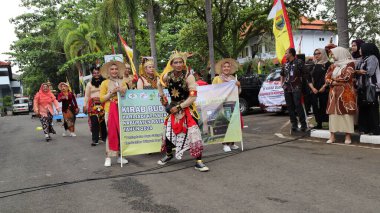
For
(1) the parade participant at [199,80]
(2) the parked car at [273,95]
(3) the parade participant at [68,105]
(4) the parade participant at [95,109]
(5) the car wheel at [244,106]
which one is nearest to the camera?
(1) the parade participant at [199,80]

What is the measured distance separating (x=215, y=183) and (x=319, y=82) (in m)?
4.90

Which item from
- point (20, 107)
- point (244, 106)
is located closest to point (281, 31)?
point (244, 106)

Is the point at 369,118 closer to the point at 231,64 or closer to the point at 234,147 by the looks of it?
the point at 234,147

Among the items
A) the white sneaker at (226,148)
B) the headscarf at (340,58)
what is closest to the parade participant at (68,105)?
the white sneaker at (226,148)

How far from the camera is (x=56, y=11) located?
40.7 metres

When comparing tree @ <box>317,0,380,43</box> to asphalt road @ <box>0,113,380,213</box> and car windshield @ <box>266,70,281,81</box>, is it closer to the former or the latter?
car windshield @ <box>266,70,281,81</box>

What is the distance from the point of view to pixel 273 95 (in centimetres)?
1395

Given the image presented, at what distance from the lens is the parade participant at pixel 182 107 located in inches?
232

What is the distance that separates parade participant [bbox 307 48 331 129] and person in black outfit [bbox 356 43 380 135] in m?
1.33

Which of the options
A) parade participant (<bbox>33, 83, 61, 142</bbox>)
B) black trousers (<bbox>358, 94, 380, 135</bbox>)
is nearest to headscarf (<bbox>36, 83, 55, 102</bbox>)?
parade participant (<bbox>33, 83, 61, 142</bbox>)

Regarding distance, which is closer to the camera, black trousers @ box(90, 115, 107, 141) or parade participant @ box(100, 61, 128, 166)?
parade participant @ box(100, 61, 128, 166)

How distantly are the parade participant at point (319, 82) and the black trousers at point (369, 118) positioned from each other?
130 cm

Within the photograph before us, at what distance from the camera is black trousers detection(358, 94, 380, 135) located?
7.28 metres

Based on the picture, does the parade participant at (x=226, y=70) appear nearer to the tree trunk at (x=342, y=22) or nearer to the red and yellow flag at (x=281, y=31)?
the red and yellow flag at (x=281, y=31)
